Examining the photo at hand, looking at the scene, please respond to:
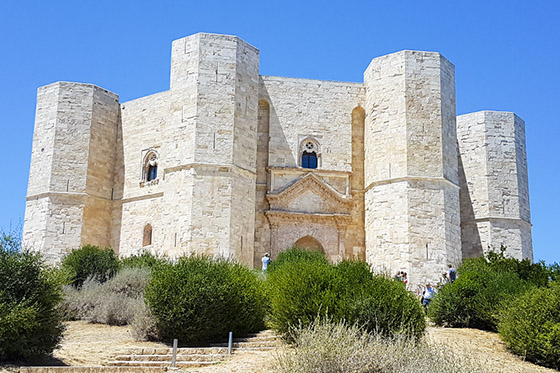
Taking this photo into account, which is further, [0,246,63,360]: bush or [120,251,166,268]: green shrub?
[120,251,166,268]: green shrub

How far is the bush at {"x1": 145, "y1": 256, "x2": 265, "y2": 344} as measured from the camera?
11.1 metres

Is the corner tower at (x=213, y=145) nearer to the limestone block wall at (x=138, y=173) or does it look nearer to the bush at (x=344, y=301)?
the limestone block wall at (x=138, y=173)

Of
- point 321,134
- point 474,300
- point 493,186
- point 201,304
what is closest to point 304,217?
point 321,134

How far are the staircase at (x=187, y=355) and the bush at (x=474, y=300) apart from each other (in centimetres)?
394

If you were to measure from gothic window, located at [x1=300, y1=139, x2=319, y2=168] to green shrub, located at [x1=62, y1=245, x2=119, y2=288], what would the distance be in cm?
706

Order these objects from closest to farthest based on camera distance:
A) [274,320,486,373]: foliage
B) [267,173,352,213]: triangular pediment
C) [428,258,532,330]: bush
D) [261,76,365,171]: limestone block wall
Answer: [274,320,486,373]: foliage
[428,258,532,330]: bush
[267,173,352,213]: triangular pediment
[261,76,365,171]: limestone block wall

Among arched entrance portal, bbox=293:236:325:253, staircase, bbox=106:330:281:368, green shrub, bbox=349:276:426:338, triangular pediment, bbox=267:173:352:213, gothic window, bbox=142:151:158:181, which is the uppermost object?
gothic window, bbox=142:151:158:181

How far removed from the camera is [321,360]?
24.6 feet

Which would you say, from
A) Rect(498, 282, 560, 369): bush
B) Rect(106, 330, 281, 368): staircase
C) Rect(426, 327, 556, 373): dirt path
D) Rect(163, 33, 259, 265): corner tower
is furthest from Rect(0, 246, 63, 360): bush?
Rect(163, 33, 259, 265): corner tower

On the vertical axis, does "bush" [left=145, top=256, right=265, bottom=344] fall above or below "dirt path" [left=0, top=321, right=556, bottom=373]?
above

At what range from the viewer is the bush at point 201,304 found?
439 inches

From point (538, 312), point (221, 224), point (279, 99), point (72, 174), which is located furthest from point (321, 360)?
point (72, 174)

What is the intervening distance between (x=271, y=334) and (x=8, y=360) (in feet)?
13.9

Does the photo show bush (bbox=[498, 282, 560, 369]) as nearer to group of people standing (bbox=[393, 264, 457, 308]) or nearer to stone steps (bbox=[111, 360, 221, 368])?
group of people standing (bbox=[393, 264, 457, 308])
